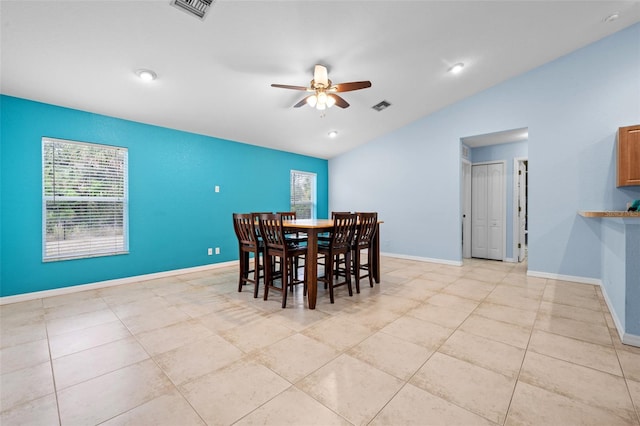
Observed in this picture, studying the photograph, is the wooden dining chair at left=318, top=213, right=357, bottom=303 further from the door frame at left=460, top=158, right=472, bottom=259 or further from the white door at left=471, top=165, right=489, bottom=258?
the white door at left=471, top=165, right=489, bottom=258

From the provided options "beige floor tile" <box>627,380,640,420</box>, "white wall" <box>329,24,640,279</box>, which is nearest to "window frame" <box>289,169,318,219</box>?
Answer: "white wall" <box>329,24,640,279</box>

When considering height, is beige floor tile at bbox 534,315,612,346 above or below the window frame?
below

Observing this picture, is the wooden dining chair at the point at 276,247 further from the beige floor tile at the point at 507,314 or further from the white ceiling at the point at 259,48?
the beige floor tile at the point at 507,314

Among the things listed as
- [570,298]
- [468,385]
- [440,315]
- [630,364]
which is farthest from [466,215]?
[468,385]

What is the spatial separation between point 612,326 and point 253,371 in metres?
3.10

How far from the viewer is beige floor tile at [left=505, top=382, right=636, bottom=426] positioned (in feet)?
4.35

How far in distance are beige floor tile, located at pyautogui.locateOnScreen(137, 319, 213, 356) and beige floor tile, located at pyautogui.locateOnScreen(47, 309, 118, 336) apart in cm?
63

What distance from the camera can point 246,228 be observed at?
323 cm

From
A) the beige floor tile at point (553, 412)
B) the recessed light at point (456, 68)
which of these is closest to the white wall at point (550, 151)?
the recessed light at point (456, 68)

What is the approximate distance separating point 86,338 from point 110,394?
1004 millimetres

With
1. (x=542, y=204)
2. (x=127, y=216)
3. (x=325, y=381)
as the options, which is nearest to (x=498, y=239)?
(x=542, y=204)

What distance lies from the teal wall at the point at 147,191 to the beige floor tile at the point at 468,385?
400 centimetres

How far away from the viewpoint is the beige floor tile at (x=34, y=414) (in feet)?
4.42

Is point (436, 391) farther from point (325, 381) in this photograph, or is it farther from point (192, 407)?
point (192, 407)
